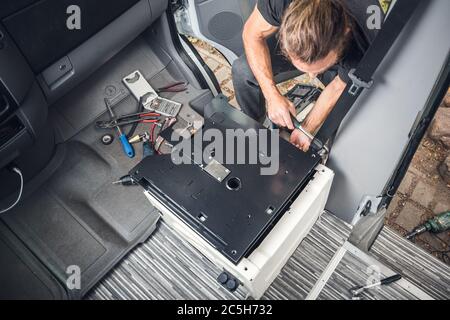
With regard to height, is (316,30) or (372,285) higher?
(316,30)

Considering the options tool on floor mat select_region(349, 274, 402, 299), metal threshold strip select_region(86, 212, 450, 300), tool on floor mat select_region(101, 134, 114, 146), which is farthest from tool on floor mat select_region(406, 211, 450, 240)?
tool on floor mat select_region(101, 134, 114, 146)

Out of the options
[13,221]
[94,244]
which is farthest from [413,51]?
[13,221]

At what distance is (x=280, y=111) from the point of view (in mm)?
1270

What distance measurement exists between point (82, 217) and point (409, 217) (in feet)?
4.24

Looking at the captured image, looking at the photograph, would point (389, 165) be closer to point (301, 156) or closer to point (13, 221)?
point (301, 156)

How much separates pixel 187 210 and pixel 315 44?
2.07 ft

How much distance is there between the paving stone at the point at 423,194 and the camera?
1587mm

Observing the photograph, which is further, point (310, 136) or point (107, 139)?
point (107, 139)

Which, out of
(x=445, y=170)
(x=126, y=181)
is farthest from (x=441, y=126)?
(x=126, y=181)

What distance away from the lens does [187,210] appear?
0.89 m

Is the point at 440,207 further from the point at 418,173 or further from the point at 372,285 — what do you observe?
the point at 372,285

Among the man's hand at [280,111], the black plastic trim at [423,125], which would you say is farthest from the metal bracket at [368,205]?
the man's hand at [280,111]

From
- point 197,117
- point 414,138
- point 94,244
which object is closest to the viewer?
point 414,138

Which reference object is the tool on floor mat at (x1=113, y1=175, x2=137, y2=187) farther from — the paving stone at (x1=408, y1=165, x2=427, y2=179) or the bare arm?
the paving stone at (x1=408, y1=165, x2=427, y2=179)
